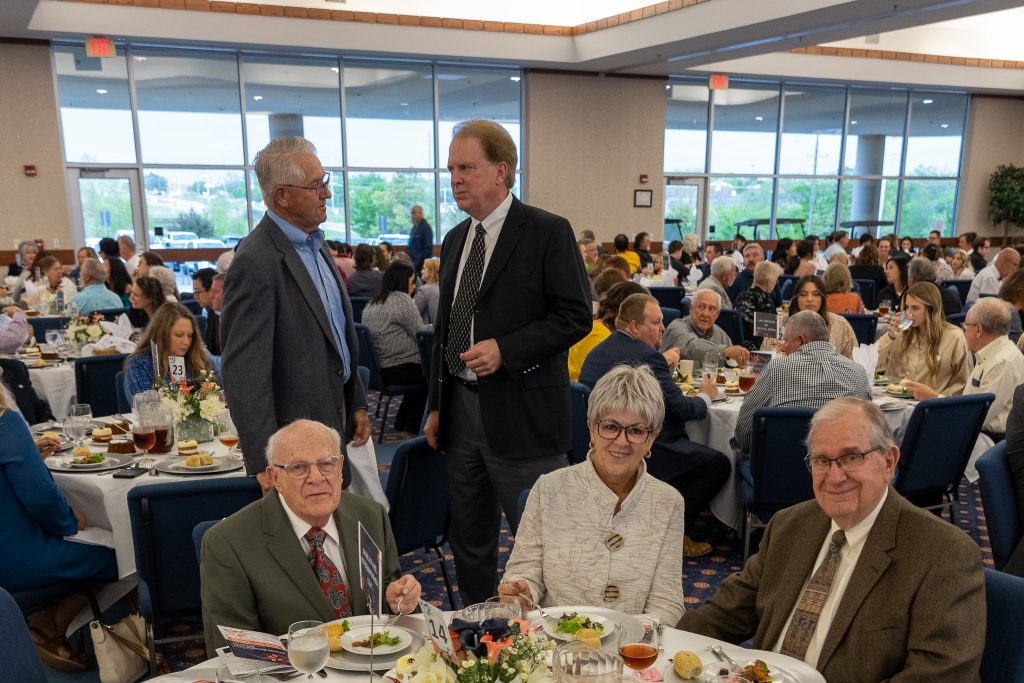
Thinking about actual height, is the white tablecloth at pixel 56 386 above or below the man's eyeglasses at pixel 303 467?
below

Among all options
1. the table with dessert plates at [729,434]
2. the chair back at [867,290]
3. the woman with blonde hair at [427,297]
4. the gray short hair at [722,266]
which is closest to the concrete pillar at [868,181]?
the chair back at [867,290]

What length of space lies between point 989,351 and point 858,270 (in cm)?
536

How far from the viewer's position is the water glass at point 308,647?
1618mm

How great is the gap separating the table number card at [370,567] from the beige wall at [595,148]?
12.4m

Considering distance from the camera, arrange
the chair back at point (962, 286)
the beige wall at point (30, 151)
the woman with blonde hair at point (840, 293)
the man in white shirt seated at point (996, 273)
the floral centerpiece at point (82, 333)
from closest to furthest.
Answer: the floral centerpiece at point (82, 333), the woman with blonde hair at point (840, 293), the man in white shirt seated at point (996, 273), the chair back at point (962, 286), the beige wall at point (30, 151)

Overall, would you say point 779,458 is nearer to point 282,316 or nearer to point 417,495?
point 417,495

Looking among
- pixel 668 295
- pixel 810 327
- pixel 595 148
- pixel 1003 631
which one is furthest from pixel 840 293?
pixel 595 148

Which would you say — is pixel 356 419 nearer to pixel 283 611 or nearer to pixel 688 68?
pixel 283 611

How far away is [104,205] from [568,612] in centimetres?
1178

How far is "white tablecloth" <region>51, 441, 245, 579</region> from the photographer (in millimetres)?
3244

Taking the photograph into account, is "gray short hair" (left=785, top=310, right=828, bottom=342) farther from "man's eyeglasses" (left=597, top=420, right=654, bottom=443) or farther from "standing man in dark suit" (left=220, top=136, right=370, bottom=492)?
"standing man in dark suit" (left=220, top=136, right=370, bottom=492)

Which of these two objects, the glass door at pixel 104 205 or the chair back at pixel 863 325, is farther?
the glass door at pixel 104 205

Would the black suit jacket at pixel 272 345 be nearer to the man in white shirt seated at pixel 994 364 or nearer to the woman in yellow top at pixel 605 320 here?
the woman in yellow top at pixel 605 320

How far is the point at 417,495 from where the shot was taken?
3.36 m
